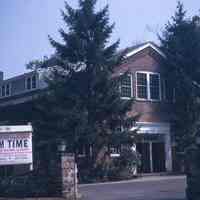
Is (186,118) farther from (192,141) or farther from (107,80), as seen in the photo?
(107,80)

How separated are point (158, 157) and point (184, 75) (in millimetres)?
6042

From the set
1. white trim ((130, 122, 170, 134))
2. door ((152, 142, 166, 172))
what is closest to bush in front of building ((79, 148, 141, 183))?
white trim ((130, 122, 170, 134))

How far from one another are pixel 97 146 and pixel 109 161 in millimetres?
1709

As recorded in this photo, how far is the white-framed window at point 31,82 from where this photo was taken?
36438 mm

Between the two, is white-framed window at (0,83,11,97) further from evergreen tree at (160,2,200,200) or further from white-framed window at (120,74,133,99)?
evergreen tree at (160,2,200,200)

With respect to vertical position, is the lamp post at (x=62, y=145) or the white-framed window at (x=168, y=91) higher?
the white-framed window at (x=168, y=91)

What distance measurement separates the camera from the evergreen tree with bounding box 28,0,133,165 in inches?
1084

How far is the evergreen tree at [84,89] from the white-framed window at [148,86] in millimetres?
4473

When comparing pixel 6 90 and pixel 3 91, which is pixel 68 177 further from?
pixel 3 91

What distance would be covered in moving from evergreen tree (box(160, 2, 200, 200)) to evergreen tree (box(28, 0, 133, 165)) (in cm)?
667

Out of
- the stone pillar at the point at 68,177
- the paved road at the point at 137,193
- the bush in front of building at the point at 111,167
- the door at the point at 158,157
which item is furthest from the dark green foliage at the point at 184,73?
the stone pillar at the point at 68,177

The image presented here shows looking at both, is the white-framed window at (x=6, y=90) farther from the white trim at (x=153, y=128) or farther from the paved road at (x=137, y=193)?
the paved road at (x=137, y=193)

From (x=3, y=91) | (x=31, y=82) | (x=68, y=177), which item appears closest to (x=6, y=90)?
(x=3, y=91)

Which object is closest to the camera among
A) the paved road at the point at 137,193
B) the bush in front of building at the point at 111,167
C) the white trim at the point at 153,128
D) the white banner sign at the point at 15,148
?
the paved road at the point at 137,193
